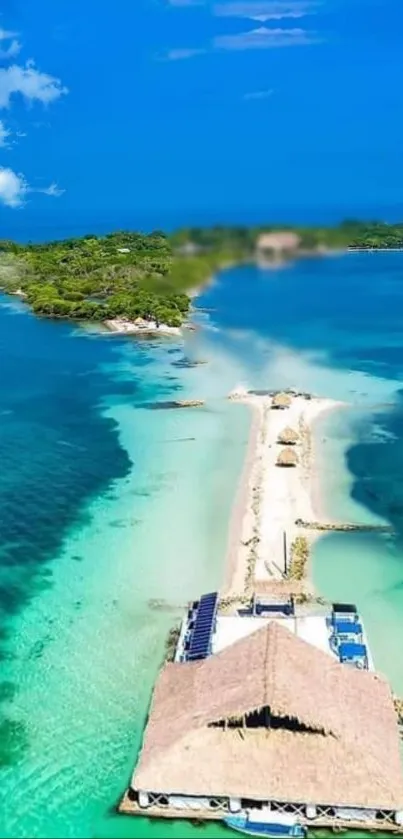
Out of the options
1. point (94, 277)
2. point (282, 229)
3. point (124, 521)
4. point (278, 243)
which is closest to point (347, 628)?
point (124, 521)

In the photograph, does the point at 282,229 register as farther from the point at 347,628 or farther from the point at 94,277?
the point at 94,277

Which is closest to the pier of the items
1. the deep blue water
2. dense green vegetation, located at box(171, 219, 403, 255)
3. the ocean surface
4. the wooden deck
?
the wooden deck

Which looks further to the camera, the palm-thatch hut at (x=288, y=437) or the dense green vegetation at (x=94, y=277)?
the dense green vegetation at (x=94, y=277)

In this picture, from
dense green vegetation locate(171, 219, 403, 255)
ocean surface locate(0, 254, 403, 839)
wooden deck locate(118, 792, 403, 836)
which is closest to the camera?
wooden deck locate(118, 792, 403, 836)

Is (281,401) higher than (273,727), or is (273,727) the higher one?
(281,401)

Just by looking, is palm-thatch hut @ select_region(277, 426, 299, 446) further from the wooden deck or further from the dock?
the wooden deck

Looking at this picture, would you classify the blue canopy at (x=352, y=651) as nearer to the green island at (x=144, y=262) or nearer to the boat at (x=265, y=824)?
the boat at (x=265, y=824)

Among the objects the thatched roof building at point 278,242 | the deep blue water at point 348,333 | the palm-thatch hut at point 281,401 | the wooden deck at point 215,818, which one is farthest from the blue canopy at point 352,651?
the palm-thatch hut at point 281,401
